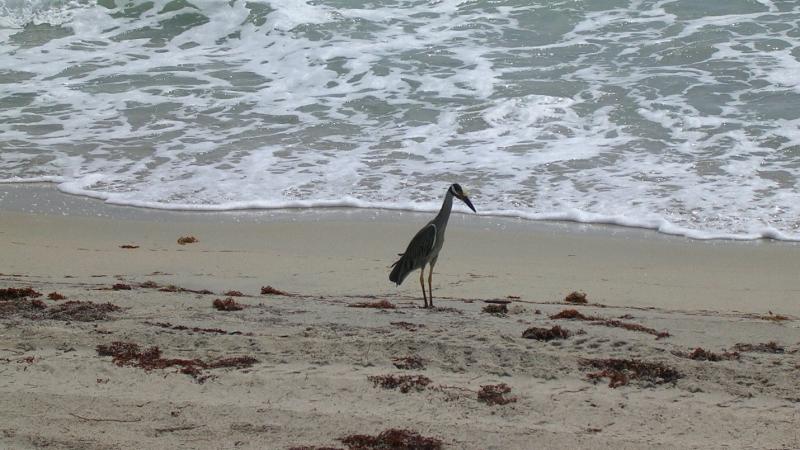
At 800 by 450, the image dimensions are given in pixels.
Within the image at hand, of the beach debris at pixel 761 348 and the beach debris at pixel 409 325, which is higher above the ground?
the beach debris at pixel 409 325

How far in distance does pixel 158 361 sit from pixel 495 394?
168 centimetres

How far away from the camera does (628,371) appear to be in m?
4.43

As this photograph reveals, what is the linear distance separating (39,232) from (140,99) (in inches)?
177

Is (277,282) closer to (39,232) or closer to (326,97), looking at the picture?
(39,232)

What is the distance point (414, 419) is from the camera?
3.95 metres

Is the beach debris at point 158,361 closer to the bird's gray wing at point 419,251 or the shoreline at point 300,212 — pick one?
the bird's gray wing at point 419,251

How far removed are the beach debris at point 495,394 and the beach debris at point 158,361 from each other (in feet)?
Result: 3.81

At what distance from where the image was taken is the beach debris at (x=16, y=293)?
5582 millimetres

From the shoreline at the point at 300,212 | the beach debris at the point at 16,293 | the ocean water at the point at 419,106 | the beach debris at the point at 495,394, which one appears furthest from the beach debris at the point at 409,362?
the ocean water at the point at 419,106

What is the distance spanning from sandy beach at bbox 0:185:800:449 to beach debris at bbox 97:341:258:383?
0.02m

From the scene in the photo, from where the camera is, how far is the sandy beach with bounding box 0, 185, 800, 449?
387cm

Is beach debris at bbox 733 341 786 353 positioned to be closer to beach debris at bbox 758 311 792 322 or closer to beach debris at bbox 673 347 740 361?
beach debris at bbox 673 347 740 361

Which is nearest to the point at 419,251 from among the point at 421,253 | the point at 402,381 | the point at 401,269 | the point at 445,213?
the point at 421,253

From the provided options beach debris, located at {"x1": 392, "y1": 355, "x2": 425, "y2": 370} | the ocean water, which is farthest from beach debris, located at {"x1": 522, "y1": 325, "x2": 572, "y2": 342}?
the ocean water
